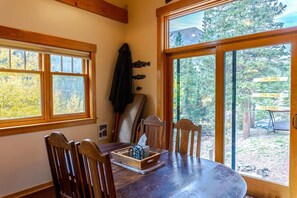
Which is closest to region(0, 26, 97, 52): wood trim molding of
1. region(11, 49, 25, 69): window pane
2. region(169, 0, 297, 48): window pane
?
region(11, 49, 25, 69): window pane

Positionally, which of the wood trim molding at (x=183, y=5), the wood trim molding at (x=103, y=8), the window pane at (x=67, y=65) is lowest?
the window pane at (x=67, y=65)

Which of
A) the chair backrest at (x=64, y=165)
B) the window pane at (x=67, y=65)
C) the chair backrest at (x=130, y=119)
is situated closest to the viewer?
the chair backrest at (x=64, y=165)

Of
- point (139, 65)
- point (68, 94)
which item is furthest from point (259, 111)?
point (68, 94)

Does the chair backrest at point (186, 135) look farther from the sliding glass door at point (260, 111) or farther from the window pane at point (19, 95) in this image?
the window pane at point (19, 95)

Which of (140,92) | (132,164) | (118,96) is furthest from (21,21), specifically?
(132,164)

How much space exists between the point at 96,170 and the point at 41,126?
1.95 meters

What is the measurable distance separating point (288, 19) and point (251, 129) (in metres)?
1.31

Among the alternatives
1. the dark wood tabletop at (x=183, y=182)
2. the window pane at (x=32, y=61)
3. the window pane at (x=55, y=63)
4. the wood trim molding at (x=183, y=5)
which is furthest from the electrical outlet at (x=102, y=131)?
the wood trim molding at (x=183, y=5)

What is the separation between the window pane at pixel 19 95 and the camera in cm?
260

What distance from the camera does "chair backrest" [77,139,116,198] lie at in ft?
3.88

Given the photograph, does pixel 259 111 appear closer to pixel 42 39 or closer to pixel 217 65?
pixel 217 65

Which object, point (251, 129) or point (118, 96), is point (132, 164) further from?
point (118, 96)

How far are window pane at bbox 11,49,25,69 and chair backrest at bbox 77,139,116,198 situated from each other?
1.90 metres

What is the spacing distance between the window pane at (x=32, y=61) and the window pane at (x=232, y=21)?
1.98m
